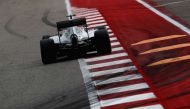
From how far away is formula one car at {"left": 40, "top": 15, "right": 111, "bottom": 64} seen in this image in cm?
1558

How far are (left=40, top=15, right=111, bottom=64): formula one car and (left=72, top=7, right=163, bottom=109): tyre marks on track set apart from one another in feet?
1.41

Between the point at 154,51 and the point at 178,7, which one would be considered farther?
the point at 178,7

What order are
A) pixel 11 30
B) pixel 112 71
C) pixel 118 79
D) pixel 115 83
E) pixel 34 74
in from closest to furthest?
pixel 115 83 < pixel 118 79 < pixel 112 71 < pixel 34 74 < pixel 11 30

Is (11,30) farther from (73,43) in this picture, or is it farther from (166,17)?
(73,43)

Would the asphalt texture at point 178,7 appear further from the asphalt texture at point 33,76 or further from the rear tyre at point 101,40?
the asphalt texture at point 33,76

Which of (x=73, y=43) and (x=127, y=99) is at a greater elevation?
(x=73, y=43)

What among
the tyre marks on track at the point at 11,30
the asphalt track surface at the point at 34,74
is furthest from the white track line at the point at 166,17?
the tyre marks on track at the point at 11,30

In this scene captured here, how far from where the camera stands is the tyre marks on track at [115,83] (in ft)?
37.6

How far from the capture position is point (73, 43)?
15500mm

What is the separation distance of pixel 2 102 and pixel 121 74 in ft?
11.6

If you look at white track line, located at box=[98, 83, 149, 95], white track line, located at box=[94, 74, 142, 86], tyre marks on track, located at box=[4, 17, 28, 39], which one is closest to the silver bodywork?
white track line, located at box=[94, 74, 142, 86]

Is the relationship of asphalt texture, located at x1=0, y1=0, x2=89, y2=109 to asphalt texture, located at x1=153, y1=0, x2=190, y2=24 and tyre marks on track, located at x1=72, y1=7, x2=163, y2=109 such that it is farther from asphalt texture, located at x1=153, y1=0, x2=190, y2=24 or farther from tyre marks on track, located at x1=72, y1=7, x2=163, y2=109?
asphalt texture, located at x1=153, y1=0, x2=190, y2=24

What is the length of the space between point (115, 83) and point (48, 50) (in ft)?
11.7

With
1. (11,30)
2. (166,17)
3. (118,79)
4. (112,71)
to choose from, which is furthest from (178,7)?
(118,79)
